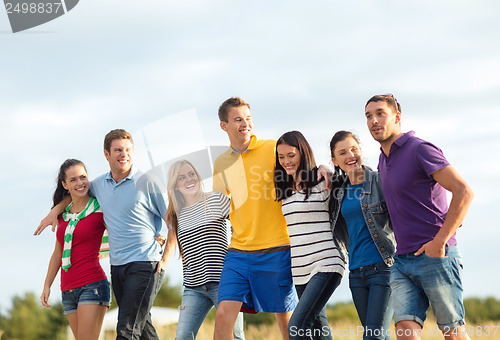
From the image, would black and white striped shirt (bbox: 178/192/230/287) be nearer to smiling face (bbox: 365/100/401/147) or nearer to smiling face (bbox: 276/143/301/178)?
smiling face (bbox: 276/143/301/178)

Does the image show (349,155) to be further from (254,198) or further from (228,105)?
(228,105)

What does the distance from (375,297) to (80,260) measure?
3504 millimetres

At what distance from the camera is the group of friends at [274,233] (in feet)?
15.9

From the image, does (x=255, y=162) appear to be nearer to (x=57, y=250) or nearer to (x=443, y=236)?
(x=443, y=236)

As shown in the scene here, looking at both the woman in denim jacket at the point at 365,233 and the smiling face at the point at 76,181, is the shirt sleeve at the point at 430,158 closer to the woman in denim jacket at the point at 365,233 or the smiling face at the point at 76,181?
the woman in denim jacket at the point at 365,233

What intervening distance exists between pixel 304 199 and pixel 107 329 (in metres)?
10.8

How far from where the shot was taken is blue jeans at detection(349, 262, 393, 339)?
5.22 metres

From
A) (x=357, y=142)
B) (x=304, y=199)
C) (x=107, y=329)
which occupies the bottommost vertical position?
(x=107, y=329)

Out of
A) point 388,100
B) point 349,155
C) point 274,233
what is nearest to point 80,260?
point 274,233

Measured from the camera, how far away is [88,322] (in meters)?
6.71

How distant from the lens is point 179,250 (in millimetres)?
6488

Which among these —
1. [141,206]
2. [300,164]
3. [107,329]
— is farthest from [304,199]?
[107,329]

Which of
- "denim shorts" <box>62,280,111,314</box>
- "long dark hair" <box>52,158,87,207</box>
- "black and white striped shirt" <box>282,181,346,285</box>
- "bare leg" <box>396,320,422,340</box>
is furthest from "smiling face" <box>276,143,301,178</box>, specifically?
"long dark hair" <box>52,158,87,207</box>

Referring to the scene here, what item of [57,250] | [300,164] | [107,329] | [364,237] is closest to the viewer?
[364,237]
